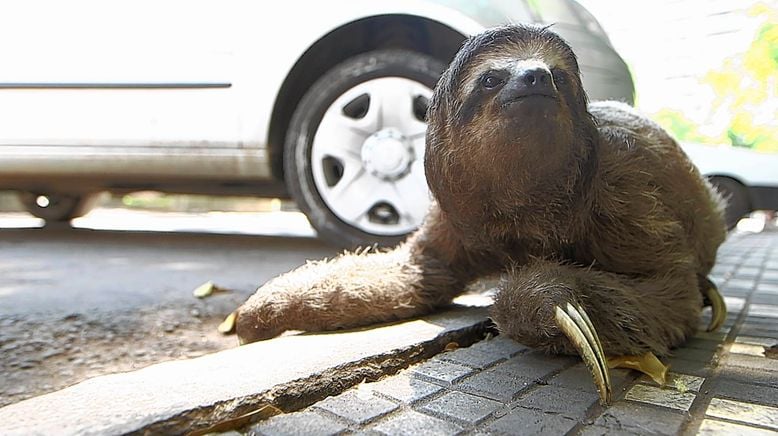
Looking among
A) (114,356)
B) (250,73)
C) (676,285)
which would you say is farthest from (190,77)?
(676,285)

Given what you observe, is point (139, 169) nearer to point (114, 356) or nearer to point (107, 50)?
point (107, 50)

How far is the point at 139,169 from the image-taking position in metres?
4.37

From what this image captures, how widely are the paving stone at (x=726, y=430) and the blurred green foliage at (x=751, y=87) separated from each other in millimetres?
10084

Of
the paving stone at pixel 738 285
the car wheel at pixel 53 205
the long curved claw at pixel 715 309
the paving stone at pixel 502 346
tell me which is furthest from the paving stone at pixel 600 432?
the car wheel at pixel 53 205

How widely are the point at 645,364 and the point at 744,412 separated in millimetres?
309

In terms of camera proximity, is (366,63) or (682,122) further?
(682,122)

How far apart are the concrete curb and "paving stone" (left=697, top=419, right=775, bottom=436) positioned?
75 cm

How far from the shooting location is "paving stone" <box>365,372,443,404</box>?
4.93ft

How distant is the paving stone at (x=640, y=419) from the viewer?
52.8 inches

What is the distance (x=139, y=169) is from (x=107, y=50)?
0.80 metres

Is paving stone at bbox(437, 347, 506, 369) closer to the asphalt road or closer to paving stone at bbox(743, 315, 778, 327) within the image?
the asphalt road

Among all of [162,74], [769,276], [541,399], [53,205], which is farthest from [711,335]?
[53,205]

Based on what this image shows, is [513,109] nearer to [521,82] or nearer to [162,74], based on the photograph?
[521,82]

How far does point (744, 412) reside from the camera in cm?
147
